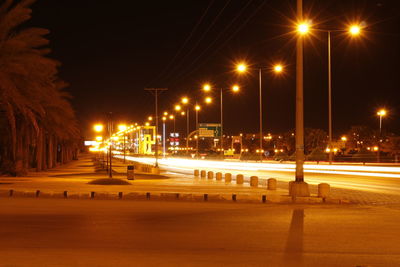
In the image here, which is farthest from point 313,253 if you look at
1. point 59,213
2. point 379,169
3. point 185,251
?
point 379,169

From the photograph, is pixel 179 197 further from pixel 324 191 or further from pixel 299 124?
pixel 324 191

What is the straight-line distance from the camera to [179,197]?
21.6m

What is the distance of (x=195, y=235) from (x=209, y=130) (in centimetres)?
6751

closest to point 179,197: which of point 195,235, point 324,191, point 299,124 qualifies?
point 299,124

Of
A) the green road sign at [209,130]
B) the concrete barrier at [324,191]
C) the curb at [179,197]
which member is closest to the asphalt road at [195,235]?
the curb at [179,197]

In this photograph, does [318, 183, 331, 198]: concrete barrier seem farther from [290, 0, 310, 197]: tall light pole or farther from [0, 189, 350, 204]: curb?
[290, 0, 310, 197]: tall light pole

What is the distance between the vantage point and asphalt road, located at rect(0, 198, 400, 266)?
9.34 m

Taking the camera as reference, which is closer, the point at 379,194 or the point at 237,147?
the point at 379,194

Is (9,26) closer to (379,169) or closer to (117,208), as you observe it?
(117,208)

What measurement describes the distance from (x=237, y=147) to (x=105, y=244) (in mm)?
150836

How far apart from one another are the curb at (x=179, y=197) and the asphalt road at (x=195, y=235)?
1953 millimetres

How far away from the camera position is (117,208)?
1739cm

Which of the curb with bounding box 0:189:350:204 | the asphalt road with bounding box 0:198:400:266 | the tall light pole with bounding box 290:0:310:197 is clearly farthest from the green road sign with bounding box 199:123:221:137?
the asphalt road with bounding box 0:198:400:266

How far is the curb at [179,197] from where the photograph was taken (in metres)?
20.3
